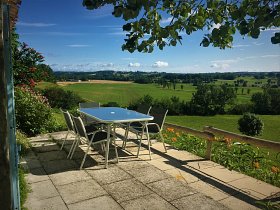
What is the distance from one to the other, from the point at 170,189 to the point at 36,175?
7.35 feet

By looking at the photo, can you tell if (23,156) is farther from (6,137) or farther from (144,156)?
(6,137)

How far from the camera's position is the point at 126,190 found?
4.12 meters

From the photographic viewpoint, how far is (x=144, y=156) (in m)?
5.94

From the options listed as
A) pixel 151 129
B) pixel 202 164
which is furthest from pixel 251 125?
pixel 202 164

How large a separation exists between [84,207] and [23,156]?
8.83ft

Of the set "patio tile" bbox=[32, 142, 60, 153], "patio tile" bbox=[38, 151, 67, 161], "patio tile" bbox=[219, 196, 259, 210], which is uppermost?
"patio tile" bbox=[219, 196, 259, 210]

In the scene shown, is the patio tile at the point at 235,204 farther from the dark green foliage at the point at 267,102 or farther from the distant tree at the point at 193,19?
the dark green foliage at the point at 267,102

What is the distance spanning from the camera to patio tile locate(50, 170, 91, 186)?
439 cm

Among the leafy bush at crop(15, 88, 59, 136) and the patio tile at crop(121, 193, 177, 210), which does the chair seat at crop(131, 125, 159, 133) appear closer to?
the patio tile at crop(121, 193, 177, 210)

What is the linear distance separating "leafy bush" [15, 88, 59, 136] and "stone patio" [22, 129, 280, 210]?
193 centimetres

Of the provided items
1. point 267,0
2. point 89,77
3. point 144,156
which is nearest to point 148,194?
point 144,156

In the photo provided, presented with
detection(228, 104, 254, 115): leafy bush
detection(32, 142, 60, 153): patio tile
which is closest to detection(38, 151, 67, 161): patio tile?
detection(32, 142, 60, 153): patio tile

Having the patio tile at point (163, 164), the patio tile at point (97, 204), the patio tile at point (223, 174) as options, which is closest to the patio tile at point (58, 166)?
the patio tile at point (97, 204)

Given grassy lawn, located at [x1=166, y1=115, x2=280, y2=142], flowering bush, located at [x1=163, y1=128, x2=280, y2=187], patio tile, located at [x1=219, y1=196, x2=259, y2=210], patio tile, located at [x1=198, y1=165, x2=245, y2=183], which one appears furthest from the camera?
grassy lawn, located at [x1=166, y1=115, x2=280, y2=142]
